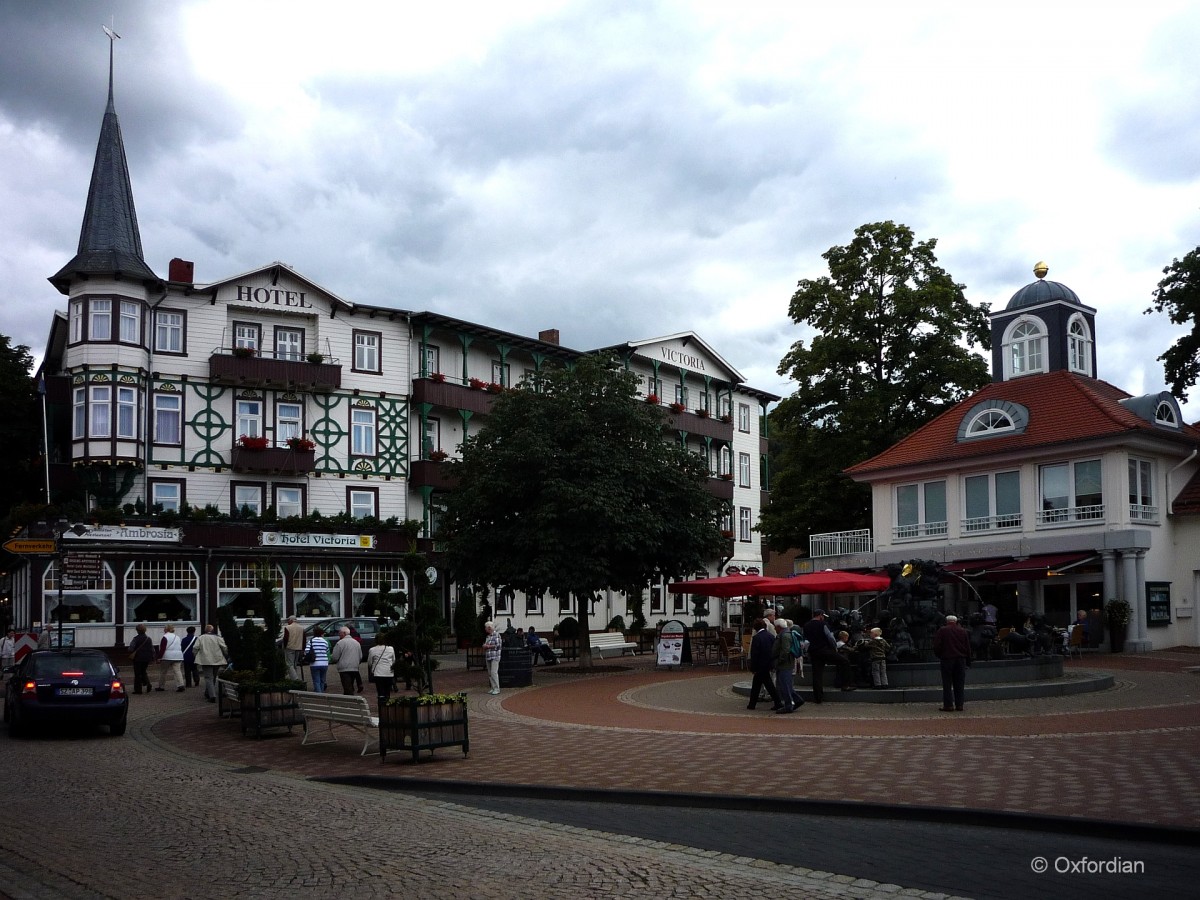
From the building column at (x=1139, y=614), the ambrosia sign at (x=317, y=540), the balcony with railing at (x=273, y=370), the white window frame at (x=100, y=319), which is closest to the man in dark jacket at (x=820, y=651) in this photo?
the building column at (x=1139, y=614)

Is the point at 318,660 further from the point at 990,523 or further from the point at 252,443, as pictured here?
the point at 990,523

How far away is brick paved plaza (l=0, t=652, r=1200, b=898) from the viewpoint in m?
8.27

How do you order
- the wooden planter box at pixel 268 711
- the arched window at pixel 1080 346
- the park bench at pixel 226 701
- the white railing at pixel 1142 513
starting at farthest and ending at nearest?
the arched window at pixel 1080 346 < the white railing at pixel 1142 513 < the park bench at pixel 226 701 < the wooden planter box at pixel 268 711

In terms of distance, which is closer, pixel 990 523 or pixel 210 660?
pixel 210 660

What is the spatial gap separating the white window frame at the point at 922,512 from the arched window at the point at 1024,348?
216 inches

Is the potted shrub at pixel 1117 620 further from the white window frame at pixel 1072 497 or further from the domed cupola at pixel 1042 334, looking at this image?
the domed cupola at pixel 1042 334

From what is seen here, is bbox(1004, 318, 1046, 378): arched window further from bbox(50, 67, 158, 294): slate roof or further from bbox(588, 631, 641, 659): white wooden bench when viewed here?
bbox(50, 67, 158, 294): slate roof

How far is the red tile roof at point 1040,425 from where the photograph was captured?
120 feet

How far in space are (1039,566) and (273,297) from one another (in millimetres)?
28804

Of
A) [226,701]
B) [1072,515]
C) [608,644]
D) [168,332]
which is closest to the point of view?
[226,701]

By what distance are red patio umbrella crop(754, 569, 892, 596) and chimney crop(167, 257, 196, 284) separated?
86.6 ft

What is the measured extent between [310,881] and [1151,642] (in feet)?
106

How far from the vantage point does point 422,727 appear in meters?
14.7

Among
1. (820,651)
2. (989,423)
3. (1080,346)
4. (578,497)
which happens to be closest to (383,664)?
(820,651)
